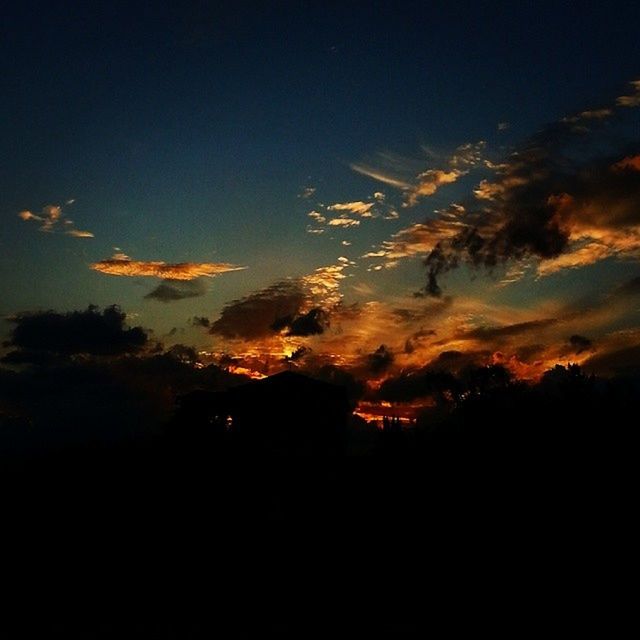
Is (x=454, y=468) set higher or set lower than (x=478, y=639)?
higher

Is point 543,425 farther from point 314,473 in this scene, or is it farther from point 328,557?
point 314,473

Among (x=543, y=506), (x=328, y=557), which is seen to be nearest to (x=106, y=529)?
(x=328, y=557)

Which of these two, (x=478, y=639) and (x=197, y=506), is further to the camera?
(x=197, y=506)

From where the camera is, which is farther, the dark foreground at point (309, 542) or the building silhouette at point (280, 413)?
the building silhouette at point (280, 413)

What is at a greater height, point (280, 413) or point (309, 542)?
point (280, 413)

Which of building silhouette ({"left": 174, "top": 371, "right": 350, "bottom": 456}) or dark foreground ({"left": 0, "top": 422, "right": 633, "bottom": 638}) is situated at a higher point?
building silhouette ({"left": 174, "top": 371, "right": 350, "bottom": 456})

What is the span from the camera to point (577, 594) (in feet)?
58.1

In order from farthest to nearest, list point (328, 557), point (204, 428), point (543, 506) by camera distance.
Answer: point (204, 428), point (328, 557), point (543, 506)

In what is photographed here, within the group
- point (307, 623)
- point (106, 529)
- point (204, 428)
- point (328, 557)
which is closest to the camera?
point (307, 623)

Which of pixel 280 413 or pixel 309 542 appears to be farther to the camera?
pixel 280 413

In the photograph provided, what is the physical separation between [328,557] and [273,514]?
328 inches

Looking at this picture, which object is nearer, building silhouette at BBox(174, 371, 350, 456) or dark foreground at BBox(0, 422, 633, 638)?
dark foreground at BBox(0, 422, 633, 638)

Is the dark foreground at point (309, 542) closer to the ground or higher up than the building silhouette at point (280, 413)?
closer to the ground

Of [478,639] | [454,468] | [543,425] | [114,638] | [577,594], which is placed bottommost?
[114,638]
